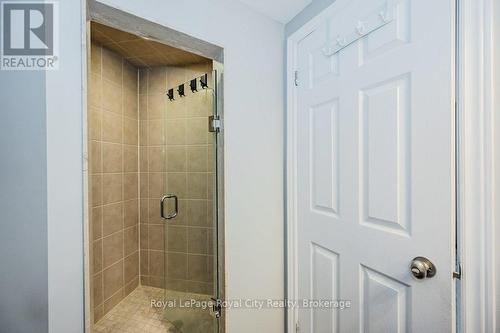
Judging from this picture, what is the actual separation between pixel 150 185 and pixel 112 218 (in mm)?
453

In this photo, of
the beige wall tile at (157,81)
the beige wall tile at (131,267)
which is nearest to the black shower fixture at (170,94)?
the beige wall tile at (157,81)

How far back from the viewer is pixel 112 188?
2070 millimetres

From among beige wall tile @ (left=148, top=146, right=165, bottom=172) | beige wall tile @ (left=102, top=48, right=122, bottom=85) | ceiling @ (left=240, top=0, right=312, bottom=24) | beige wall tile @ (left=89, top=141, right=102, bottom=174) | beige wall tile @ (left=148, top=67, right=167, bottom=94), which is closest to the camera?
ceiling @ (left=240, top=0, right=312, bottom=24)

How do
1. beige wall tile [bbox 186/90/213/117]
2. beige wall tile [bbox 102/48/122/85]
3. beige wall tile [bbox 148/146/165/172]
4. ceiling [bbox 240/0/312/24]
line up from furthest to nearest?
beige wall tile [bbox 148/146/165/172] < beige wall tile [bbox 102/48/122/85] < beige wall tile [bbox 186/90/213/117] < ceiling [bbox 240/0/312/24]

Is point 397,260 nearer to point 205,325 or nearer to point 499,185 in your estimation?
point 499,185

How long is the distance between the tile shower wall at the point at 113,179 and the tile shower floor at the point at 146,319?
85mm

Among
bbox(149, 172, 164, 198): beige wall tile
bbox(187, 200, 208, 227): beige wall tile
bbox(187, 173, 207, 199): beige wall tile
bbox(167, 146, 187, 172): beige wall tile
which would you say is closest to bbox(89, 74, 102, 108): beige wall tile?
bbox(167, 146, 187, 172): beige wall tile

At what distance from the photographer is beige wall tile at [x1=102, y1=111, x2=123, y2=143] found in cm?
200

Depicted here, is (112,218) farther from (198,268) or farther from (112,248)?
(198,268)

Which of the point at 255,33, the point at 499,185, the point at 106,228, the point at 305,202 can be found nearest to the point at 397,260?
the point at 499,185

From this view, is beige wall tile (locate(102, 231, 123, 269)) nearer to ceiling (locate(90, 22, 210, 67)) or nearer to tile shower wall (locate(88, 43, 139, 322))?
tile shower wall (locate(88, 43, 139, 322))

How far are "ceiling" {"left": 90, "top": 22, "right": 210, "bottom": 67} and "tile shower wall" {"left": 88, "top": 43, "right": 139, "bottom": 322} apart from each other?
103 millimetres

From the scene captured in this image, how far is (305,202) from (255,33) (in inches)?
39.6

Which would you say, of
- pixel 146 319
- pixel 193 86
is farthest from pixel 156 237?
pixel 193 86
